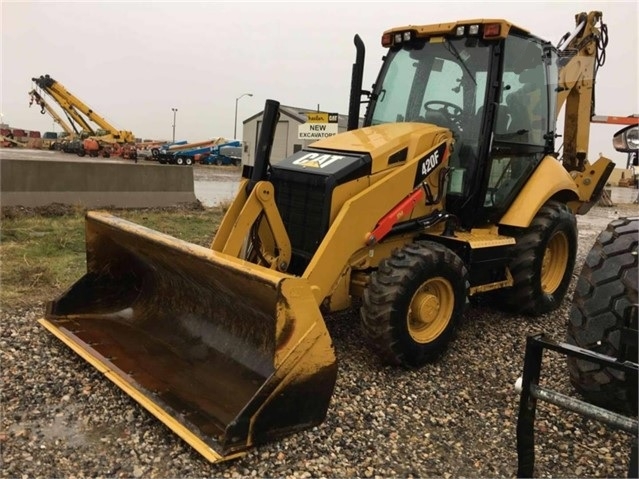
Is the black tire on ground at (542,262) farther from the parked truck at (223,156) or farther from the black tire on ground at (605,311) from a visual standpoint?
the parked truck at (223,156)

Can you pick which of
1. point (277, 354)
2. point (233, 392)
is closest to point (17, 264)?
point (233, 392)

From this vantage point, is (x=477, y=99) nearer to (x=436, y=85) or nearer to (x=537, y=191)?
(x=436, y=85)

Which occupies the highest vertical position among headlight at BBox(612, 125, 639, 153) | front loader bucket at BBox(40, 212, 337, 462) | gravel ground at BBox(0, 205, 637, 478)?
headlight at BBox(612, 125, 639, 153)

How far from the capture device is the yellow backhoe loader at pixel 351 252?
10.1 ft

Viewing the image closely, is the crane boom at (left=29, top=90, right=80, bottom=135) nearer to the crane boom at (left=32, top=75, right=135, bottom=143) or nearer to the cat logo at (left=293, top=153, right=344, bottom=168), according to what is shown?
the crane boom at (left=32, top=75, right=135, bottom=143)

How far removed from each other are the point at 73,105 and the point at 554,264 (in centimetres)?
3865

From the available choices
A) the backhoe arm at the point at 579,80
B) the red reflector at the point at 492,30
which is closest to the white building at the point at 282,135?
the backhoe arm at the point at 579,80

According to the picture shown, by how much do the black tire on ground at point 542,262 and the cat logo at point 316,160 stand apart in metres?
Result: 2.08

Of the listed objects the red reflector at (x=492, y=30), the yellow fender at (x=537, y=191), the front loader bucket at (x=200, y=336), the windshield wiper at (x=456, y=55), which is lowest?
the front loader bucket at (x=200, y=336)

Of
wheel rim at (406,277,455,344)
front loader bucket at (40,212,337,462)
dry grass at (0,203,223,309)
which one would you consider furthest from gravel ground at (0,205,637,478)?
dry grass at (0,203,223,309)

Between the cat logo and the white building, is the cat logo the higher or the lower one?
the lower one

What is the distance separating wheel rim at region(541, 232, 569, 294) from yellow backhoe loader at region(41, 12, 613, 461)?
0.7 inches

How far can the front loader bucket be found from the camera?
2.92 meters

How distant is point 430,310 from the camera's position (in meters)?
4.11
